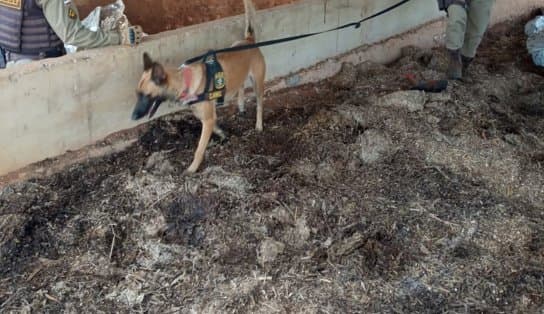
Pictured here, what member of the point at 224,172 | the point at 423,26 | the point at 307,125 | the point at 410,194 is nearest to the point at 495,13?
the point at 423,26

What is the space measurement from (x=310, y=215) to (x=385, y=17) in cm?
377

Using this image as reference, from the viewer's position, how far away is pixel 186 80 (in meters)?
4.57

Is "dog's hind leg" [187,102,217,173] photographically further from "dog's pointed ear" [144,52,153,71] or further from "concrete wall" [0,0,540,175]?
"concrete wall" [0,0,540,175]

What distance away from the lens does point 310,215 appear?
4.38m

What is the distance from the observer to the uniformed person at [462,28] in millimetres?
6363

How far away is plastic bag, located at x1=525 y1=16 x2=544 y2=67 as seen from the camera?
7438 mm

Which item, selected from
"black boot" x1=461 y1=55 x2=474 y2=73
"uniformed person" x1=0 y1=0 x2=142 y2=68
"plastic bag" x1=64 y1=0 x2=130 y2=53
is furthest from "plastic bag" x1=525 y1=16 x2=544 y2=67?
"plastic bag" x1=64 y1=0 x2=130 y2=53

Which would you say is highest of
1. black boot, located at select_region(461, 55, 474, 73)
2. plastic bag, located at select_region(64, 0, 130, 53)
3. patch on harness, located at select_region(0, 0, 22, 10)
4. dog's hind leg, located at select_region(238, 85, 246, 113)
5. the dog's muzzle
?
patch on harness, located at select_region(0, 0, 22, 10)

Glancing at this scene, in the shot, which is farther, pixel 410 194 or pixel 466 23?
pixel 466 23

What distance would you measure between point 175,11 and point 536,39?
182 inches

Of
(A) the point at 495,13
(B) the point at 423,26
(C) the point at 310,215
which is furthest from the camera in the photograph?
(A) the point at 495,13

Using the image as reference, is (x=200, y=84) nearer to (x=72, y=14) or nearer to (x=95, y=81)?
(x=95, y=81)

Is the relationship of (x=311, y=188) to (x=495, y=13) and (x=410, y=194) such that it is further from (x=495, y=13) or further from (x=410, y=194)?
(x=495, y=13)

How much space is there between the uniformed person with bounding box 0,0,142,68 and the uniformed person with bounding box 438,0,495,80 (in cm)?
333
